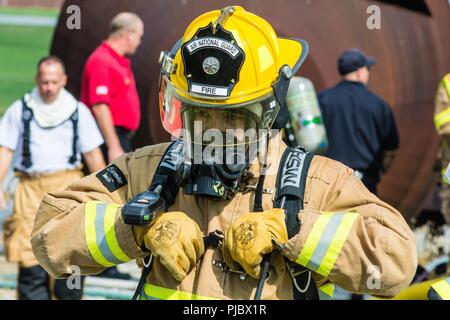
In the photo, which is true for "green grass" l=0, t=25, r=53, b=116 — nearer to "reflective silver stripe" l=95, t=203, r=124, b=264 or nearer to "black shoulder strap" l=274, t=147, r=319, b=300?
"reflective silver stripe" l=95, t=203, r=124, b=264

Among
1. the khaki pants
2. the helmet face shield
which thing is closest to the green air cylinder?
the khaki pants

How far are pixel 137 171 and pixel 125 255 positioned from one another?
0.91ft

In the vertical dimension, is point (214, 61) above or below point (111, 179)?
above

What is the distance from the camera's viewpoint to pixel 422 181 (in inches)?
Answer: 289

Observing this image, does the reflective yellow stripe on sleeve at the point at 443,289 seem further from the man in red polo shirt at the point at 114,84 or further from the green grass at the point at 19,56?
the green grass at the point at 19,56

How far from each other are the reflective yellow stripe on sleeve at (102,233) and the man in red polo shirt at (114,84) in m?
3.53

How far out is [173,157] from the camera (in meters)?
2.88

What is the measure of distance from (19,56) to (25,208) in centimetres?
1348

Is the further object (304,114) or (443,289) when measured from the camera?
(304,114)

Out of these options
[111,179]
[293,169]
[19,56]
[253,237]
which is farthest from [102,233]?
[19,56]

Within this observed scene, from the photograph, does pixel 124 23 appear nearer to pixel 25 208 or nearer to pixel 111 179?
pixel 25 208

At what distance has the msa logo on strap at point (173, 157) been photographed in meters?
2.84

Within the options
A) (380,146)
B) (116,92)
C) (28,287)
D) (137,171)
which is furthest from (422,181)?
(137,171)

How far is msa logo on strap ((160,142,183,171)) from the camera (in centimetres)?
284
